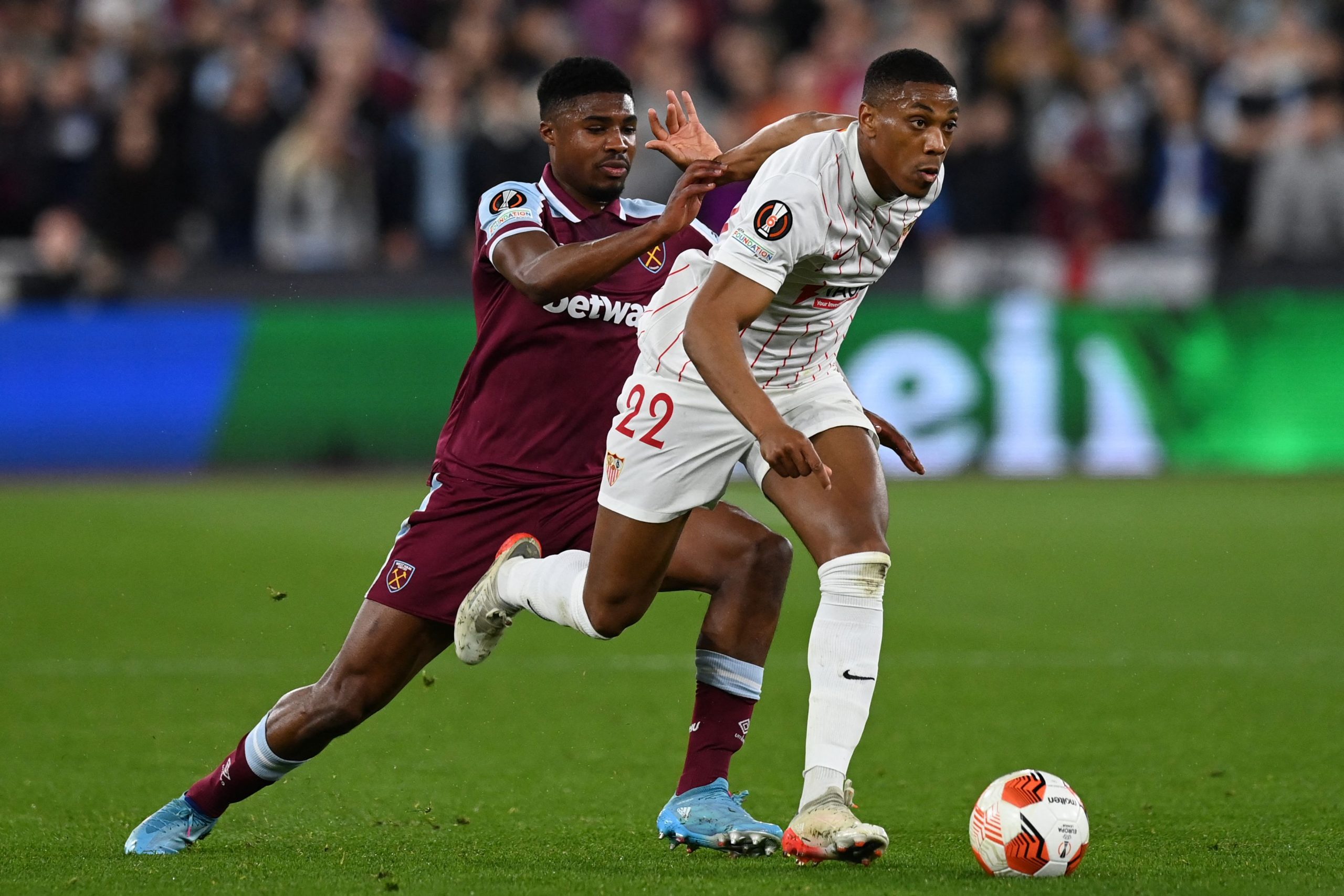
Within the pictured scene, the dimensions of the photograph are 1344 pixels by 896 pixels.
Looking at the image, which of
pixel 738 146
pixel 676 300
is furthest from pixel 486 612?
pixel 738 146

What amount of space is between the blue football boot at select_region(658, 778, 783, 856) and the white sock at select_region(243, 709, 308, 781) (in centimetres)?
105

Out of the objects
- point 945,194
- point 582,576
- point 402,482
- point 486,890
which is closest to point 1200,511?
point 945,194

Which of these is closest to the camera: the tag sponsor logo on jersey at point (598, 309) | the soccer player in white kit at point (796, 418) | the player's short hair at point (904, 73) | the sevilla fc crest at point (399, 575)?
the soccer player in white kit at point (796, 418)

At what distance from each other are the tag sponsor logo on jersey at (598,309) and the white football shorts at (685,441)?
400mm

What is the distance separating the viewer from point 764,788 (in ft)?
19.9

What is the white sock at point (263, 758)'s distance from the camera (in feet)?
17.4

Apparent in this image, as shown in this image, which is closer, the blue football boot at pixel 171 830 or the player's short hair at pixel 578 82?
the blue football boot at pixel 171 830

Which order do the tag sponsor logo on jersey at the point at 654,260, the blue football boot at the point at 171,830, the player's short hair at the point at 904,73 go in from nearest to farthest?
the player's short hair at the point at 904,73 < the blue football boot at the point at 171,830 < the tag sponsor logo on jersey at the point at 654,260

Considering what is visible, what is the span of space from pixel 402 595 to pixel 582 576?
1.64 feet

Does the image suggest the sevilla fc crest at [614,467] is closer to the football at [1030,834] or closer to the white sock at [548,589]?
the white sock at [548,589]

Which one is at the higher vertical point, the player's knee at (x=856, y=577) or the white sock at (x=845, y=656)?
the player's knee at (x=856, y=577)

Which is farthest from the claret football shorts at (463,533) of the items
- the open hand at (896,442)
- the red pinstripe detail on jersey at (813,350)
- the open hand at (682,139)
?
the open hand at (682,139)

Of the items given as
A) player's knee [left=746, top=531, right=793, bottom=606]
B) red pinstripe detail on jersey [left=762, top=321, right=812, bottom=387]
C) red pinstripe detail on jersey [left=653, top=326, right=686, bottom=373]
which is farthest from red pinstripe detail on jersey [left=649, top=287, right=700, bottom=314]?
player's knee [left=746, top=531, right=793, bottom=606]

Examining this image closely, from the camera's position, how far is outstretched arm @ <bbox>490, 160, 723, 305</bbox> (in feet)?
16.7
